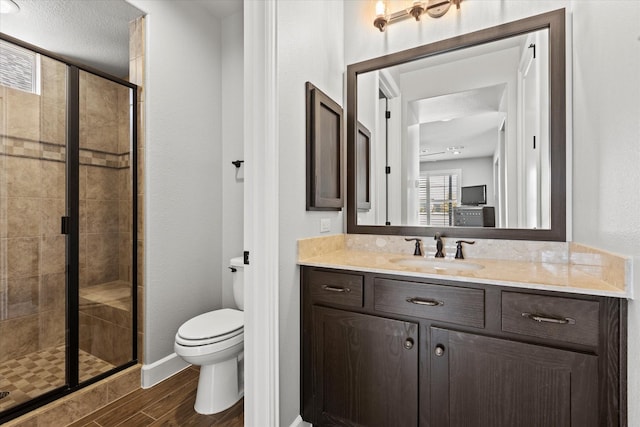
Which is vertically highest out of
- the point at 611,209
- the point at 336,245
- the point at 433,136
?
the point at 433,136

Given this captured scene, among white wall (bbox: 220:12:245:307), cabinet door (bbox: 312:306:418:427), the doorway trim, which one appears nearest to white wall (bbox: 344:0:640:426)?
cabinet door (bbox: 312:306:418:427)

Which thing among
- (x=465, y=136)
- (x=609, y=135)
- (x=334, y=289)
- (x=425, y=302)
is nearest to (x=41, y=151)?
(x=334, y=289)

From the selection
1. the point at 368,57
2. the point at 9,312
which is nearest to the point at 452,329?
the point at 368,57

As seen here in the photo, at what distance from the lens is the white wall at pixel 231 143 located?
2355 millimetres

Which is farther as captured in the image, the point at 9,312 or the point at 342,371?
the point at 9,312

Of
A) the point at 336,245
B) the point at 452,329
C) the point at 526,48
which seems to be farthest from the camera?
the point at 336,245

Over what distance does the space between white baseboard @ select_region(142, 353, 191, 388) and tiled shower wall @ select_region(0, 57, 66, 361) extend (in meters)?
0.50

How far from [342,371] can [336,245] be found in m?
0.70

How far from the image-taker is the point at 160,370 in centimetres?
193

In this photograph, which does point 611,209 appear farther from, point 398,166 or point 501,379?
point 398,166

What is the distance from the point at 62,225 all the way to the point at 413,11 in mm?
2325

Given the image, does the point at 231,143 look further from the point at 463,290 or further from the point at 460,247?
the point at 463,290

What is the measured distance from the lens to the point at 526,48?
1.53 metres

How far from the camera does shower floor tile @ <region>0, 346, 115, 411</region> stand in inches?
60.6
